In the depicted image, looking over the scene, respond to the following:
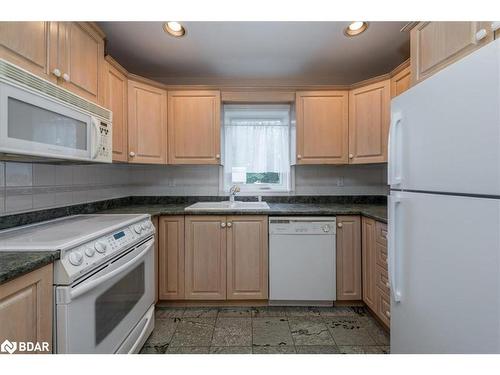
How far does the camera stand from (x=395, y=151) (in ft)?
3.83

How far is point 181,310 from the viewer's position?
6.89ft

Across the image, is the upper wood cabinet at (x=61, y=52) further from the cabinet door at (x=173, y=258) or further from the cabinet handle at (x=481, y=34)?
the cabinet handle at (x=481, y=34)

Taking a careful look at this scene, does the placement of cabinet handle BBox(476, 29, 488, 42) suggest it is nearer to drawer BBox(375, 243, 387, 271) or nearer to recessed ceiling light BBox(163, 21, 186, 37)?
drawer BBox(375, 243, 387, 271)

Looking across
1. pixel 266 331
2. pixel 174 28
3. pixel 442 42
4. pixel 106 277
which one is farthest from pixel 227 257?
pixel 442 42

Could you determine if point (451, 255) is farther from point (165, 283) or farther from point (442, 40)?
point (165, 283)

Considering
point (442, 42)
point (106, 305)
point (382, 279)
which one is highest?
point (442, 42)

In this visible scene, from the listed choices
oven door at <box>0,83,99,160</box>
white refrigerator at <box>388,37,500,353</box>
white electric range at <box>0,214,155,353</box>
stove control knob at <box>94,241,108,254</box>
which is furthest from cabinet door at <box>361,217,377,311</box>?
oven door at <box>0,83,99,160</box>

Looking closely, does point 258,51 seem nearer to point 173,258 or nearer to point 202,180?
point 202,180

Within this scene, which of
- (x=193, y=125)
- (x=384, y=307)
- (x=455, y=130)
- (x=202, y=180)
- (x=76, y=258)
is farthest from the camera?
(x=202, y=180)

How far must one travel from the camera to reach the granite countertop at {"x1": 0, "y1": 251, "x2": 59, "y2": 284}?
77 centimetres

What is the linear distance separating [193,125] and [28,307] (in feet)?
6.23

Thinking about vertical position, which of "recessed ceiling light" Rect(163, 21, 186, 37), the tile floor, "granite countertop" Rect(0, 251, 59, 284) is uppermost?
"recessed ceiling light" Rect(163, 21, 186, 37)

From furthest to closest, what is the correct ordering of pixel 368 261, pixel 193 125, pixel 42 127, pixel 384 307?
pixel 193 125
pixel 368 261
pixel 384 307
pixel 42 127

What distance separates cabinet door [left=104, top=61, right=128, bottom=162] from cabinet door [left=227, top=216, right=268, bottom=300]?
1.09 metres
